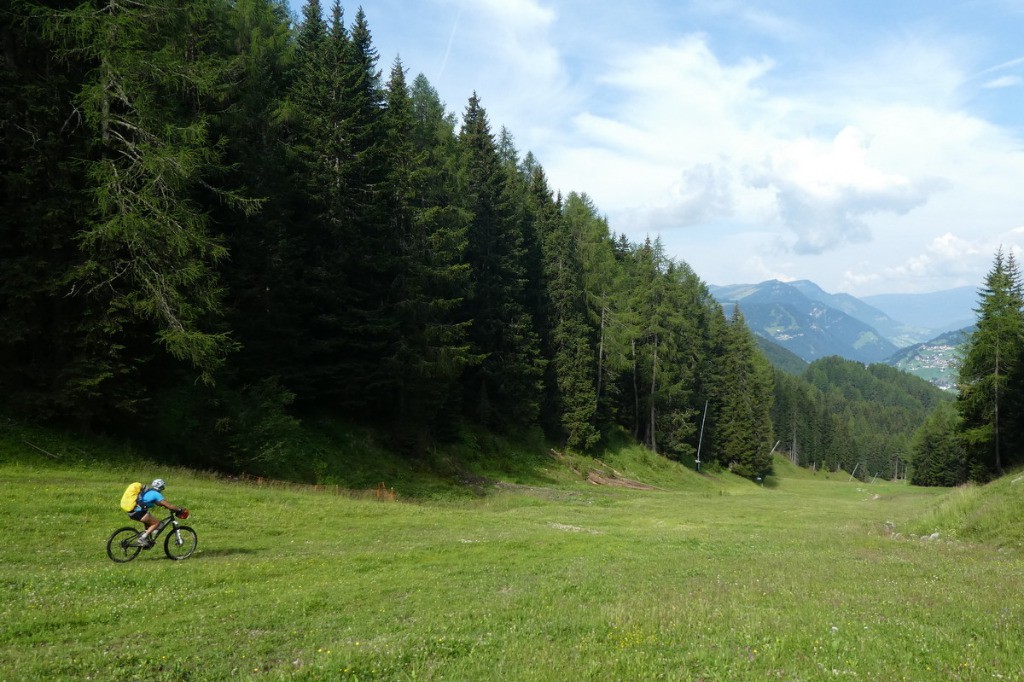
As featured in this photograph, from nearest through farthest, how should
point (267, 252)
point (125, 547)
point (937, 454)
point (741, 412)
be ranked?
point (125, 547) → point (267, 252) → point (741, 412) → point (937, 454)

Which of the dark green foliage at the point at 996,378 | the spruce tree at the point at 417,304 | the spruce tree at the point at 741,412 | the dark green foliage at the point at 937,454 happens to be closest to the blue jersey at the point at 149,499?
the spruce tree at the point at 417,304

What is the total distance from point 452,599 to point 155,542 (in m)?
7.72

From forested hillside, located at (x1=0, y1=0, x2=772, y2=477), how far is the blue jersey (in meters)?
8.19

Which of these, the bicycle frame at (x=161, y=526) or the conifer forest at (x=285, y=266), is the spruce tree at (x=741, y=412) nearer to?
the conifer forest at (x=285, y=266)

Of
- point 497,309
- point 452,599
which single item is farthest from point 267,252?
point 452,599

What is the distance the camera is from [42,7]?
62.8 ft

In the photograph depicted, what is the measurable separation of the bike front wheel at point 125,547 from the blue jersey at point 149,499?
20.2 inches

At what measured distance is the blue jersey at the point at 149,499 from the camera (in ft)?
42.4

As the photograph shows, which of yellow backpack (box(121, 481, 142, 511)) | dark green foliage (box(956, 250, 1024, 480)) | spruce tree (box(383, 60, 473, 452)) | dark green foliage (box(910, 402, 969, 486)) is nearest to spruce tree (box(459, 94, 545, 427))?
spruce tree (box(383, 60, 473, 452))

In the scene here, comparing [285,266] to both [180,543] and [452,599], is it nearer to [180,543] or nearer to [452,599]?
[180,543]

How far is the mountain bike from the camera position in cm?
1288

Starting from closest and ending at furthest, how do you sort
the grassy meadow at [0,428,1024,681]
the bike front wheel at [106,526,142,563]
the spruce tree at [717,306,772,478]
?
1. the grassy meadow at [0,428,1024,681]
2. the bike front wheel at [106,526,142,563]
3. the spruce tree at [717,306,772,478]

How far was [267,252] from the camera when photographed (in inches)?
1133

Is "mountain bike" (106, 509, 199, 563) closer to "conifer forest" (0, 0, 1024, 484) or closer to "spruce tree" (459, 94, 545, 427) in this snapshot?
"conifer forest" (0, 0, 1024, 484)
